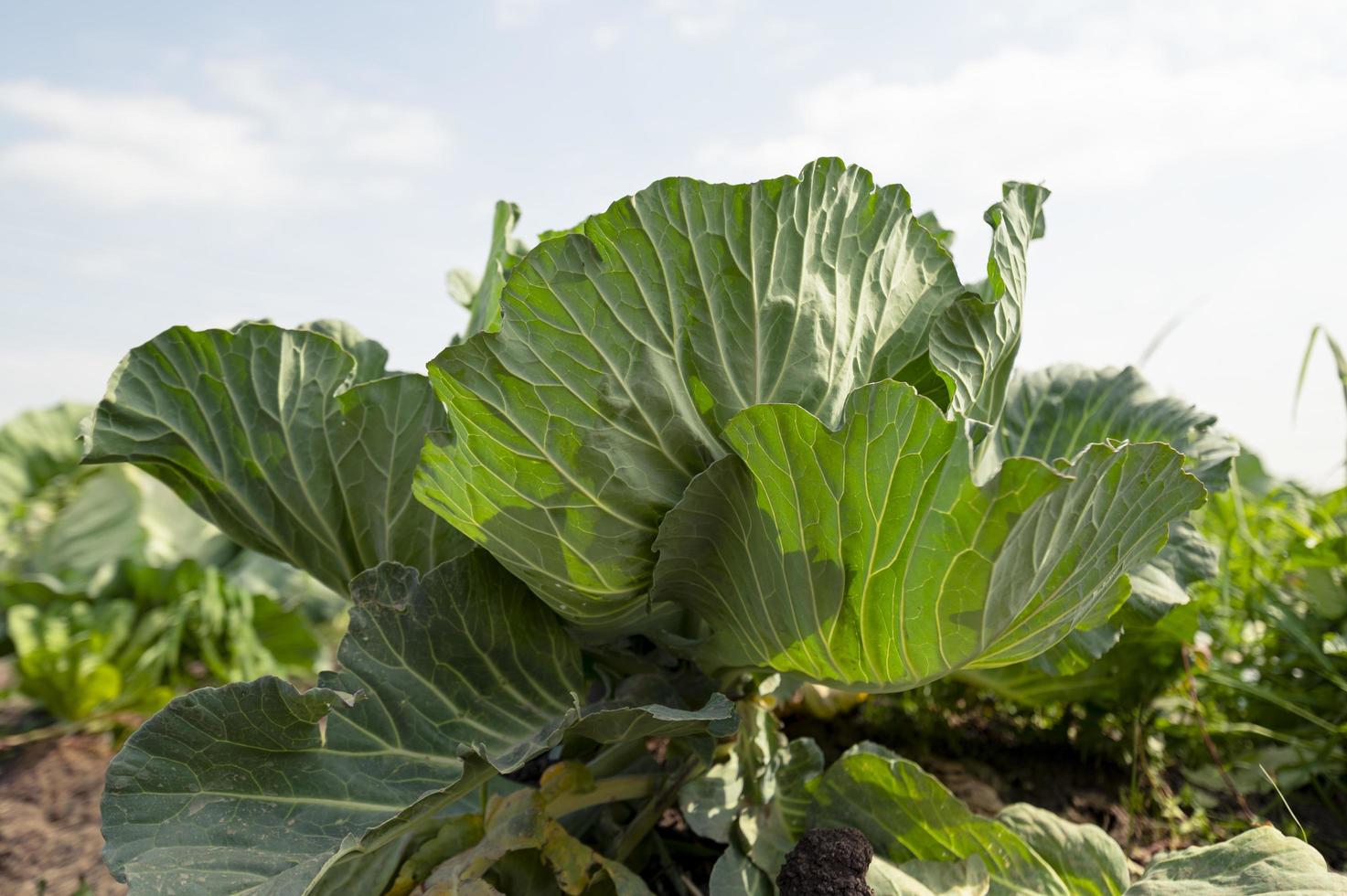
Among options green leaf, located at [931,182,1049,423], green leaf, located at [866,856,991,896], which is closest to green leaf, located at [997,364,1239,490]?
green leaf, located at [931,182,1049,423]

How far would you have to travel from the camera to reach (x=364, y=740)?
5.99 ft

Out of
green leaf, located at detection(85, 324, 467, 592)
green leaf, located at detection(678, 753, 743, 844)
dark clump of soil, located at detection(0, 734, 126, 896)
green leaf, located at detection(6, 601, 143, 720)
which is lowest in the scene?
dark clump of soil, located at detection(0, 734, 126, 896)

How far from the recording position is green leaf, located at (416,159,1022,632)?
1.59 m

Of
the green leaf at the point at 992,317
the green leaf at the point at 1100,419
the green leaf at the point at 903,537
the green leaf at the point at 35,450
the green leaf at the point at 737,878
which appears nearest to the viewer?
the green leaf at the point at 903,537

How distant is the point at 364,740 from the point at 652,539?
671 millimetres

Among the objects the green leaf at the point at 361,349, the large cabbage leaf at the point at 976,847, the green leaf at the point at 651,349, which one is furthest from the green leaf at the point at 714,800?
the green leaf at the point at 361,349

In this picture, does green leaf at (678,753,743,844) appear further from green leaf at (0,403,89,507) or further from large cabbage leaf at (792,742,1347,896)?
green leaf at (0,403,89,507)

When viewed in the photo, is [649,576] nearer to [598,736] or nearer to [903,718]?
[598,736]

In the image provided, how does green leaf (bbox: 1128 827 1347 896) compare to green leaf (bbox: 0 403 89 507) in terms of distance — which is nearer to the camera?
green leaf (bbox: 1128 827 1347 896)

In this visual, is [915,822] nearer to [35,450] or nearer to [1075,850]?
[1075,850]

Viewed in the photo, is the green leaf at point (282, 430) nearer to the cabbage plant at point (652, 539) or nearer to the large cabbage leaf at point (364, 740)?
the cabbage plant at point (652, 539)

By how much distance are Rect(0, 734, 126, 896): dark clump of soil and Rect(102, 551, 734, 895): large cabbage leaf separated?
1427 mm

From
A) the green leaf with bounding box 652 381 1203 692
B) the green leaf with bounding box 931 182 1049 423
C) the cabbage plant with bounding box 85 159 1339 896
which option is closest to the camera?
the green leaf with bounding box 652 381 1203 692

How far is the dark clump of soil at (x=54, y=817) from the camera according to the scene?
316 cm
